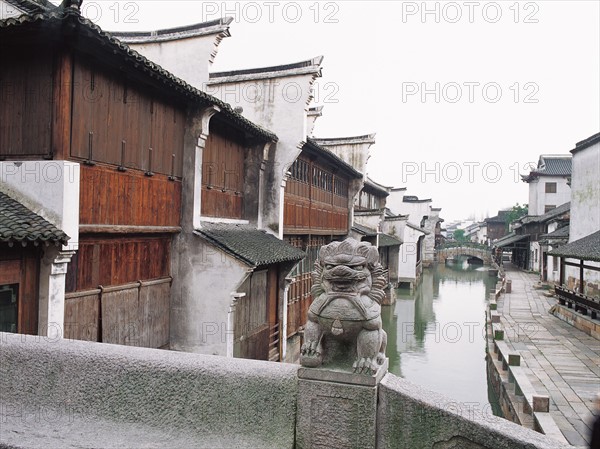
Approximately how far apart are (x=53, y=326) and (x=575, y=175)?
83.2 feet

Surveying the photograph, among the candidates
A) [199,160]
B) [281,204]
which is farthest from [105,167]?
[281,204]

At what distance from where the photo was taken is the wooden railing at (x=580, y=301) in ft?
59.0

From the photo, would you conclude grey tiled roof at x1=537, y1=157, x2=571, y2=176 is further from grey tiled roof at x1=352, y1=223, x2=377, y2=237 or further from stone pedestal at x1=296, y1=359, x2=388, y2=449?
stone pedestal at x1=296, y1=359, x2=388, y2=449

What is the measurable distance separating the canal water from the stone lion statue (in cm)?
377

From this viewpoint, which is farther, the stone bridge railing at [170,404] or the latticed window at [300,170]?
the latticed window at [300,170]

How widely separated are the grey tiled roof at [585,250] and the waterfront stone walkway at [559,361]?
2873 millimetres

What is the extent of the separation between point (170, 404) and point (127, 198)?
500 cm

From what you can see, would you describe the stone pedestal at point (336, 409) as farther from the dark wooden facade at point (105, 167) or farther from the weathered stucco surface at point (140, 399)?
the dark wooden facade at point (105, 167)

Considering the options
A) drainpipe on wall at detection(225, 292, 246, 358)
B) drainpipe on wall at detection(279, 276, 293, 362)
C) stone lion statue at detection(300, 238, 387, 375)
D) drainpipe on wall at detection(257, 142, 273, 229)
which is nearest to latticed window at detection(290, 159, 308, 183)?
drainpipe on wall at detection(257, 142, 273, 229)

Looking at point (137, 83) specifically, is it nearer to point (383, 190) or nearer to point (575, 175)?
point (575, 175)

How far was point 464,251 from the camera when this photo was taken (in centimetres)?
6347

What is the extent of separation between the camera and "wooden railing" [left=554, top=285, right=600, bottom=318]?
18.0 metres

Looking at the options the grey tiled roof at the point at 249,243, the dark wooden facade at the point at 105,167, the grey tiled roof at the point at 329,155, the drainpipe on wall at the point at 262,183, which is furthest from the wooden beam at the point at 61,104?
the grey tiled roof at the point at 329,155

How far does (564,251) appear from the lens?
64.0 feet
